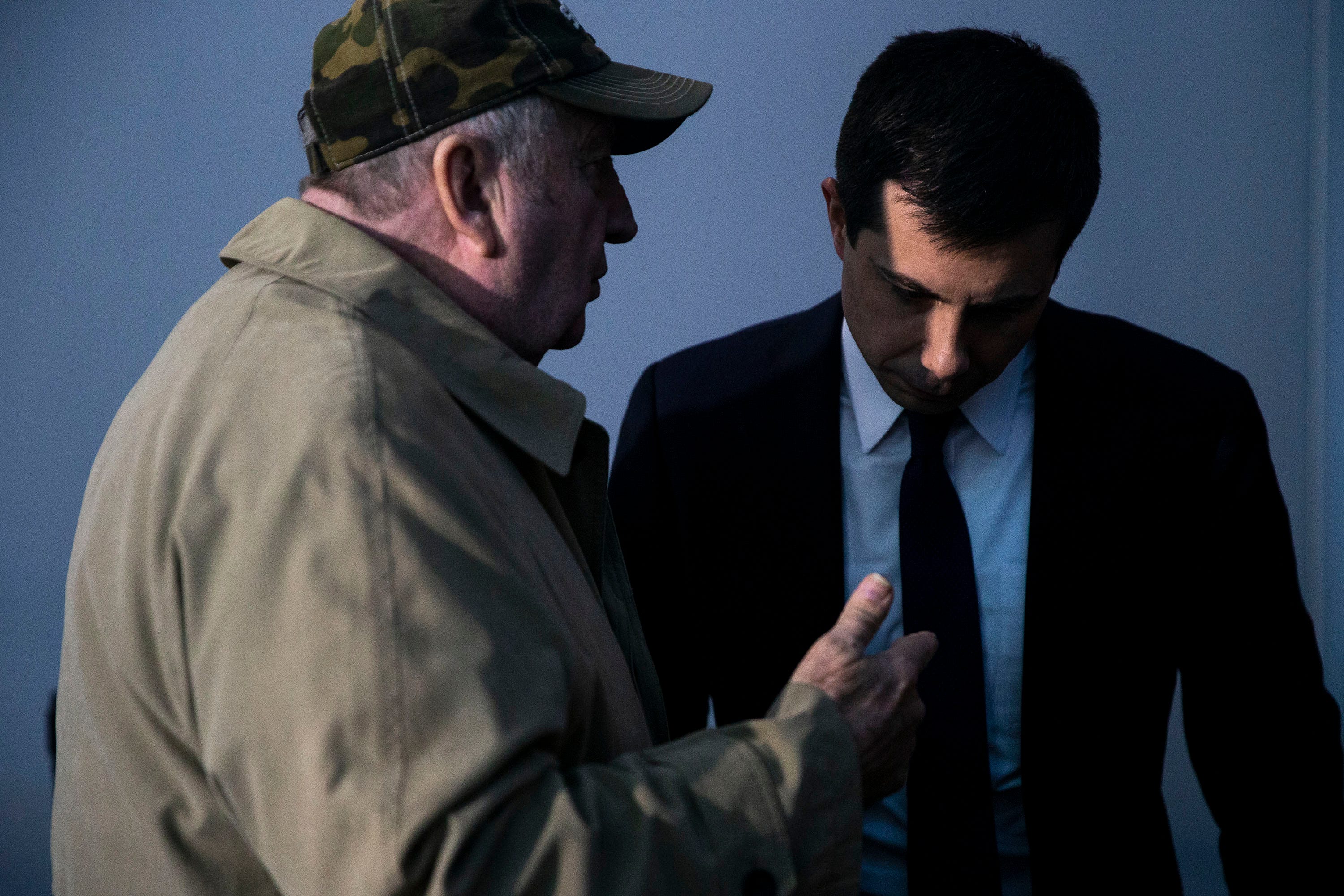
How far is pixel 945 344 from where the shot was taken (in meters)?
1.33

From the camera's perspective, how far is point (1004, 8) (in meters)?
2.01

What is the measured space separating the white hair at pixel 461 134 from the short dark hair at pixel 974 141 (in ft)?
1.47

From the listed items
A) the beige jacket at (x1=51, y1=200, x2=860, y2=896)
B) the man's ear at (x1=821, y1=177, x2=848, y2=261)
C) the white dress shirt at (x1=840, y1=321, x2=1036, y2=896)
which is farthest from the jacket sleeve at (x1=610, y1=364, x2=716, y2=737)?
the beige jacket at (x1=51, y1=200, x2=860, y2=896)

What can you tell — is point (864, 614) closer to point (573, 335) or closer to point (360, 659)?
point (573, 335)

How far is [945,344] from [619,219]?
44 centimetres

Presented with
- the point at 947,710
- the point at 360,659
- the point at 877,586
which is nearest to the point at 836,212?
the point at 877,586

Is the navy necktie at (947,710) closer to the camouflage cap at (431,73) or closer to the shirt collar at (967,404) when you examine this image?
the shirt collar at (967,404)

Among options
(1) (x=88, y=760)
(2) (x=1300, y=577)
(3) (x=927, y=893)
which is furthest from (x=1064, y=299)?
(1) (x=88, y=760)

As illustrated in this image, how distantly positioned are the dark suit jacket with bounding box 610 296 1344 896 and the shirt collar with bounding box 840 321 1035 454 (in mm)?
31

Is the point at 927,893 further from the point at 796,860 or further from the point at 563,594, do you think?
the point at 563,594

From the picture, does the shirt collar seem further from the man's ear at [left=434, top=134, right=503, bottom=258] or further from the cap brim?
the man's ear at [left=434, top=134, right=503, bottom=258]

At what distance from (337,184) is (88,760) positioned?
1.91 ft

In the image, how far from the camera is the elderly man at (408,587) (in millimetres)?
750

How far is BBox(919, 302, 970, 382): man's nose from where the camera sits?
132cm
